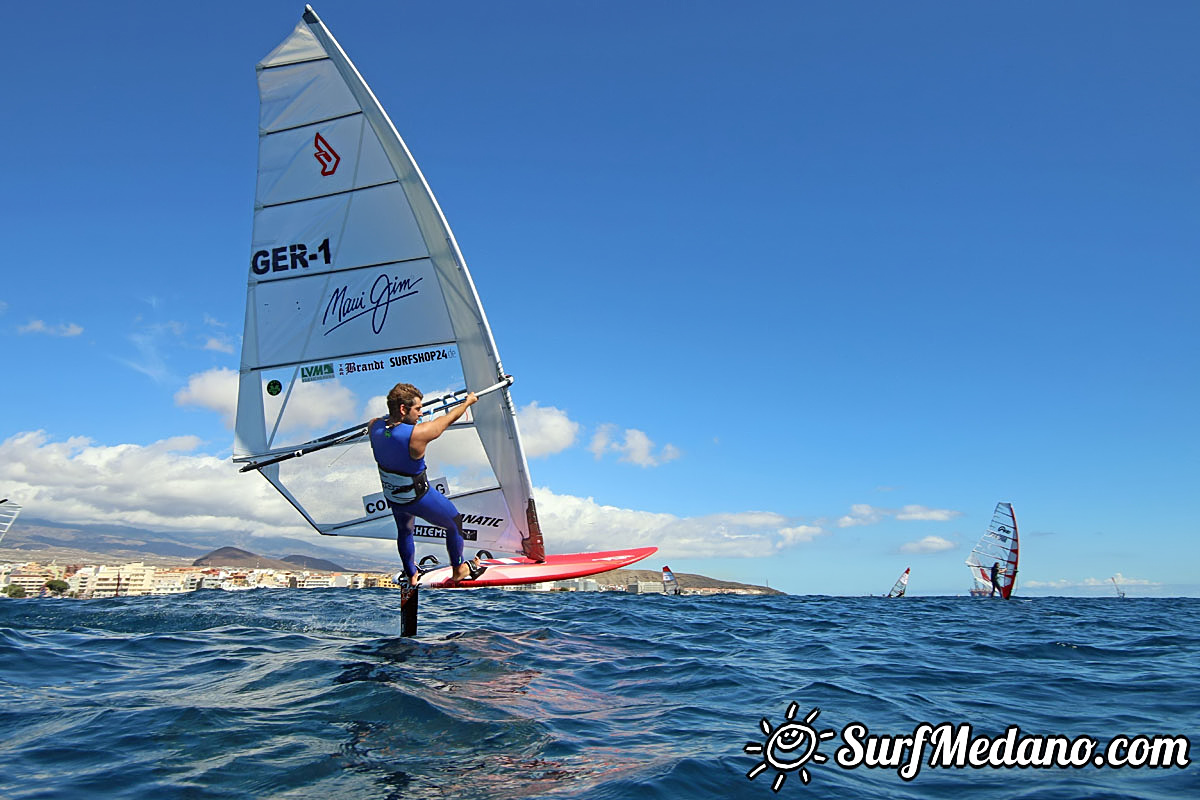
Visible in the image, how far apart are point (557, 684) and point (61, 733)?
411 centimetres

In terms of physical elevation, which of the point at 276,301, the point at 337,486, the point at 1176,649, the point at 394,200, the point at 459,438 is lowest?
the point at 1176,649

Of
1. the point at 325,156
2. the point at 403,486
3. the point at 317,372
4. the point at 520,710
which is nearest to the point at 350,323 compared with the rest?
the point at 317,372

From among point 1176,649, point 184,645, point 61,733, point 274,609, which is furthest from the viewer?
point 274,609

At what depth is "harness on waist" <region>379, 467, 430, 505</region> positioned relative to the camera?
8.74 m

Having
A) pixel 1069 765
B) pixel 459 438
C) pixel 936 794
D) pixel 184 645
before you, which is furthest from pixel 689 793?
pixel 184 645

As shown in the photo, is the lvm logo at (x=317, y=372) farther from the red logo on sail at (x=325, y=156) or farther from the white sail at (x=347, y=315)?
the red logo on sail at (x=325, y=156)

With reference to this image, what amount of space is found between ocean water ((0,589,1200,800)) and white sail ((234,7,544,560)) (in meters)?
2.16

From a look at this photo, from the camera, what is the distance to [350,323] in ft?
34.8

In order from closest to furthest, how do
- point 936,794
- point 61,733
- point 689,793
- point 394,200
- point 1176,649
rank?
point 689,793 < point 936,794 < point 61,733 < point 394,200 < point 1176,649

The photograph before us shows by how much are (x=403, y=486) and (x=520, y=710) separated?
381cm

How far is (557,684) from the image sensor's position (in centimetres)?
710

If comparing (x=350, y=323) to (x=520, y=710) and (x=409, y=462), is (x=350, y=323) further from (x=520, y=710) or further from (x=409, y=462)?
(x=520, y=710)

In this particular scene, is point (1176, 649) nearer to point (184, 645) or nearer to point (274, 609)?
point (184, 645)

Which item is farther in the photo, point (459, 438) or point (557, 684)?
point (459, 438)
